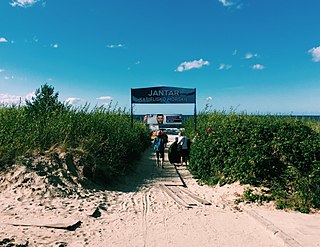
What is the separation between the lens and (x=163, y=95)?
15.3 meters

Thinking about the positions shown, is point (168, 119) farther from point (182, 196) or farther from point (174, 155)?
point (182, 196)

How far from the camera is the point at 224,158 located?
25.0 feet

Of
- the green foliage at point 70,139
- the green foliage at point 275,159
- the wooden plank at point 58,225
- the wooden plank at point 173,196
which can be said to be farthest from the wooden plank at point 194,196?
the wooden plank at point 58,225

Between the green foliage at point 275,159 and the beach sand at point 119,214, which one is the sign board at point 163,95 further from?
the beach sand at point 119,214

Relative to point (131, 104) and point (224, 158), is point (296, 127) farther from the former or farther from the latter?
point (131, 104)

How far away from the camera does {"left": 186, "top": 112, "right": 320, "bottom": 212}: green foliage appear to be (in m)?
5.85

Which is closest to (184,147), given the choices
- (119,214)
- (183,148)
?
(183,148)

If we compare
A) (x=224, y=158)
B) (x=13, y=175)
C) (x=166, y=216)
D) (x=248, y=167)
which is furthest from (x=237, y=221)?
(x=13, y=175)

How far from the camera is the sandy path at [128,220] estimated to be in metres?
4.18

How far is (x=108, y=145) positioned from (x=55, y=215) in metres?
4.29

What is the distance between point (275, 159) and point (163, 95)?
9523mm

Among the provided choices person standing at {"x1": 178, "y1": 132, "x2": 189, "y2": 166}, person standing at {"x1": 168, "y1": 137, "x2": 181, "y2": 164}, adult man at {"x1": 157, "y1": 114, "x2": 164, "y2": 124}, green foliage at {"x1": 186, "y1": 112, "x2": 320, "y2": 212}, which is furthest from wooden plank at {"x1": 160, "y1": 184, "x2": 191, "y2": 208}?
adult man at {"x1": 157, "y1": 114, "x2": 164, "y2": 124}

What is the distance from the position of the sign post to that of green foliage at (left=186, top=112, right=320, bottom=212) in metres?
7.40

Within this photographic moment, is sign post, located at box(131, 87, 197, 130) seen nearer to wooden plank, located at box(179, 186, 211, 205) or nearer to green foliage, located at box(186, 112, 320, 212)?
green foliage, located at box(186, 112, 320, 212)
